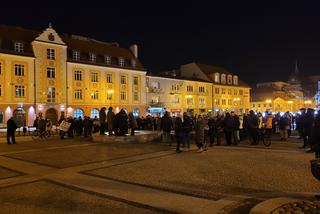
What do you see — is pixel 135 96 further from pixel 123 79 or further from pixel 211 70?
pixel 211 70

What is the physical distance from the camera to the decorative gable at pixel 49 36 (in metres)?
41.8

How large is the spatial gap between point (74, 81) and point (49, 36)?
294 inches

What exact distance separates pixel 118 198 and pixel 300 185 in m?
4.73

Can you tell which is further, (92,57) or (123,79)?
(123,79)

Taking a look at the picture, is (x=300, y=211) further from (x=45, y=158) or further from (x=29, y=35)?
(x=29, y=35)

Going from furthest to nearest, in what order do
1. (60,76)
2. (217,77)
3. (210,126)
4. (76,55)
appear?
(217,77) → (76,55) → (60,76) → (210,126)

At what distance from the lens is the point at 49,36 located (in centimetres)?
4266

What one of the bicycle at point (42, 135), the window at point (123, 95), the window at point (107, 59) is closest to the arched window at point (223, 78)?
A: the window at point (123, 95)

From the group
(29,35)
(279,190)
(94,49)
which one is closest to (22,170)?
(279,190)

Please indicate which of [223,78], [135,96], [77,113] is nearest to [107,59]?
[135,96]

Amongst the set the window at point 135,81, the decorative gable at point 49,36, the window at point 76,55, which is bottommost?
the window at point 135,81

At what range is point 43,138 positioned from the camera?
23.2m

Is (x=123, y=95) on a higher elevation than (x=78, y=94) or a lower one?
higher

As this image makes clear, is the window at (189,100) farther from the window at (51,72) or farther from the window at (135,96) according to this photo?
the window at (51,72)
